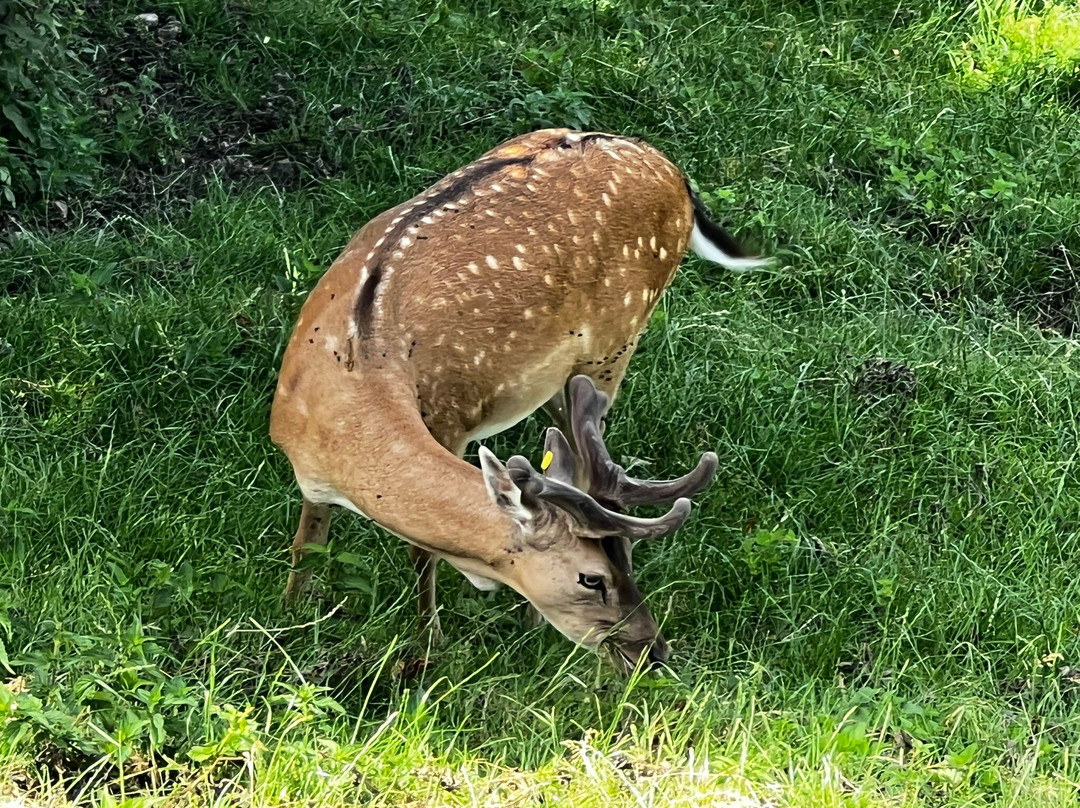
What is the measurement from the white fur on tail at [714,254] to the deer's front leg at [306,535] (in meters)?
1.97

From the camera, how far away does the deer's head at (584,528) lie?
354 cm

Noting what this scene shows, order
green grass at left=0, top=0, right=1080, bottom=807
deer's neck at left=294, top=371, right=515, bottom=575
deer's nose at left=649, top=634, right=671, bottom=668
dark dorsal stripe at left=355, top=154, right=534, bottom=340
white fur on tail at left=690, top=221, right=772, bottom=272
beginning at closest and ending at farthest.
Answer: green grass at left=0, top=0, right=1080, bottom=807 → deer's neck at left=294, top=371, right=515, bottom=575 → deer's nose at left=649, top=634, right=671, bottom=668 → dark dorsal stripe at left=355, top=154, right=534, bottom=340 → white fur on tail at left=690, top=221, right=772, bottom=272

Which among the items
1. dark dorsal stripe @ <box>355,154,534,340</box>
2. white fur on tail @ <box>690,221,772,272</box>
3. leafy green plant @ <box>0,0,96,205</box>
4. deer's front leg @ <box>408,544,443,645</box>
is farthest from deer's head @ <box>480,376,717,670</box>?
leafy green plant @ <box>0,0,96,205</box>

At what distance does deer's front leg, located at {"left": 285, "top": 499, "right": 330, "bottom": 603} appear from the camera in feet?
13.5

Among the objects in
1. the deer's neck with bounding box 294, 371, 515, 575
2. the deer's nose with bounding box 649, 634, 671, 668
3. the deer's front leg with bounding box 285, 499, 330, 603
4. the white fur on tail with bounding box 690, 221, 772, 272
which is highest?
the deer's neck with bounding box 294, 371, 515, 575

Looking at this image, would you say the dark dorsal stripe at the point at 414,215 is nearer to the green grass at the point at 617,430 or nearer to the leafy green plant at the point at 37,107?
the green grass at the point at 617,430

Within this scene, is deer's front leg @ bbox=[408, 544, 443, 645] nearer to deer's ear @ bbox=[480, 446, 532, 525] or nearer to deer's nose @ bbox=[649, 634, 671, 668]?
deer's ear @ bbox=[480, 446, 532, 525]

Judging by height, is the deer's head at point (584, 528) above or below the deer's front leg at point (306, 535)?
above

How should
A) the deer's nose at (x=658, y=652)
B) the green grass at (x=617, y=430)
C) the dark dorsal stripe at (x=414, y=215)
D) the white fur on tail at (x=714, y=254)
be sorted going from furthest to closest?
1. the white fur on tail at (x=714, y=254)
2. the dark dorsal stripe at (x=414, y=215)
3. the deer's nose at (x=658, y=652)
4. the green grass at (x=617, y=430)

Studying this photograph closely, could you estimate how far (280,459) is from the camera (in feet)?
15.4

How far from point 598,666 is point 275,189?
3.16m

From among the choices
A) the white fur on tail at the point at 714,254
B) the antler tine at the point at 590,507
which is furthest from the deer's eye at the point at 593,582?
the white fur on tail at the point at 714,254

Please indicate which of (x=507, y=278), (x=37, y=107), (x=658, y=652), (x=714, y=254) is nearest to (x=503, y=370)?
(x=507, y=278)

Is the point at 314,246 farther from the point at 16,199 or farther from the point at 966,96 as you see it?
the point at 966,96
